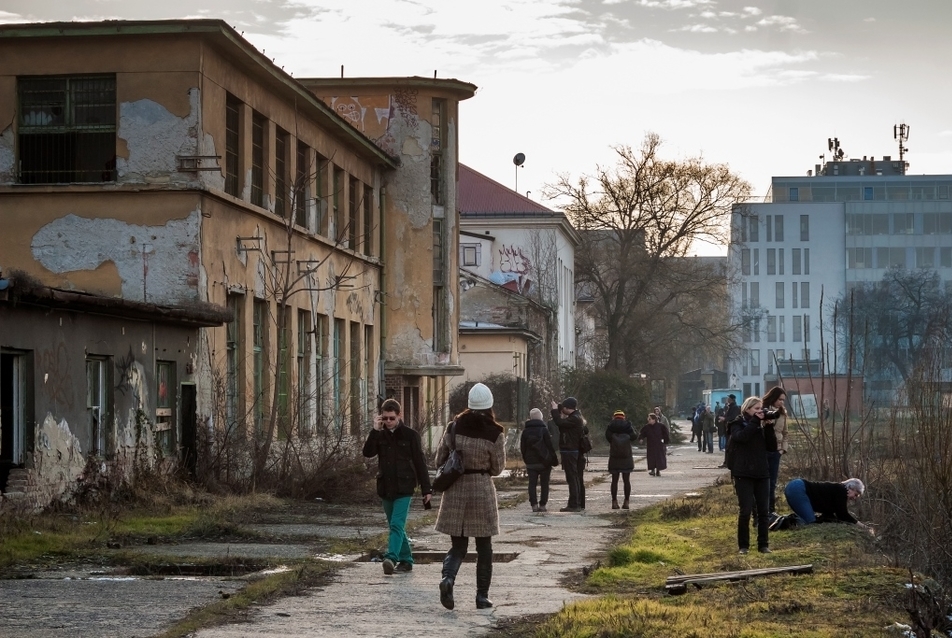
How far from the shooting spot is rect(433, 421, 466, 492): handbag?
11789 mm

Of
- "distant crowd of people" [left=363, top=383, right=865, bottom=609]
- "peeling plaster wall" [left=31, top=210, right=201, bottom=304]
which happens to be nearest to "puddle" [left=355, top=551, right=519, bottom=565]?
"distant crowd of people" [left=363, top=383, right=865, bottom=609]

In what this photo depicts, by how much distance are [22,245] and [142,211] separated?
2.04m

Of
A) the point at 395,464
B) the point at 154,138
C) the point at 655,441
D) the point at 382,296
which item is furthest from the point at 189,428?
the point at 382,296

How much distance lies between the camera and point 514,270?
6962cm

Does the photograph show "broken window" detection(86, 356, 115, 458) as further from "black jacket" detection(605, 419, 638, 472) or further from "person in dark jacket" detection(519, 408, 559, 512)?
"black jacket" detection(605, 419, 638, 472)

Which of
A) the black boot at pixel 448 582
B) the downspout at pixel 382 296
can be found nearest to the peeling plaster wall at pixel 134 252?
the black boot at pixel 448 582

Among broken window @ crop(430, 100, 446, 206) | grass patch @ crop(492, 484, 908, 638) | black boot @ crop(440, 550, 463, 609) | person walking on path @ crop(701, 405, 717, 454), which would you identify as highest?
broken window @ crop(430, 100, 446, 206)

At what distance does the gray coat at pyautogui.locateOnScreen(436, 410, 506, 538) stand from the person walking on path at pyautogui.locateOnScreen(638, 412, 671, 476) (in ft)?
68.2

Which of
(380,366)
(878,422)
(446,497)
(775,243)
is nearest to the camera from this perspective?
(446,497)

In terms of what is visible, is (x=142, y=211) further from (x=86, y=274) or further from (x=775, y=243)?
(x=775, y=243)

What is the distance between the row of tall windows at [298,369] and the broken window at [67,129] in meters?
3.33

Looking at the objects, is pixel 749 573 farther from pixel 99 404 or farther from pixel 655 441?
pixel 655 441

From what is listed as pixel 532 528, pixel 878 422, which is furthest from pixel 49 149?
pixel 878 422

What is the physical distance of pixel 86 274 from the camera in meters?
23.7
